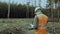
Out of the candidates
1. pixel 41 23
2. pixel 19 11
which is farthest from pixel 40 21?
pixel 19 11

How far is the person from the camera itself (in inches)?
224

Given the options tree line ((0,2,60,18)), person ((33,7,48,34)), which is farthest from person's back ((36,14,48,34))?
tree line ((0,2,60,18))

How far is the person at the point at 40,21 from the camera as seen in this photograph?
5.68m

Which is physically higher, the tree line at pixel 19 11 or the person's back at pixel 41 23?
the person's back at pixel 41 23

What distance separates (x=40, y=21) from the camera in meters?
5.76

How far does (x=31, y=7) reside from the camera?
2016cm

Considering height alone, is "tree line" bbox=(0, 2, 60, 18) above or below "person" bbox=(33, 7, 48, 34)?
below

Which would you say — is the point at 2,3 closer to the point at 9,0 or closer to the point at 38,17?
the point at 9,0

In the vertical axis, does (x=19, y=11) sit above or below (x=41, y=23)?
below

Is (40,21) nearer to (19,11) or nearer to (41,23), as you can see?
(41,23)

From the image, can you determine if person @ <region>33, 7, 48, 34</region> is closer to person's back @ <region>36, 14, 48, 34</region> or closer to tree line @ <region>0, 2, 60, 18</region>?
person's back @ <region>36, 14, 48, 34</region>

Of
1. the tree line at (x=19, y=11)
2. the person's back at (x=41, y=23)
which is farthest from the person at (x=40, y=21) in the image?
the tree line at (x=19, y=11)

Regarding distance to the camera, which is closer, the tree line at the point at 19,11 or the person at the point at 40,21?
the person at the point at 40,21

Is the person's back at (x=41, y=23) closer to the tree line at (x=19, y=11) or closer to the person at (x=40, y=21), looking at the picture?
the person at (x=40, y=21)
